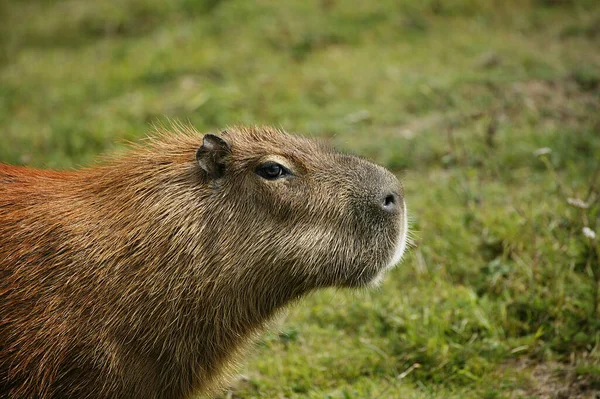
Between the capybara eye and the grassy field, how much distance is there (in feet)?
2.56

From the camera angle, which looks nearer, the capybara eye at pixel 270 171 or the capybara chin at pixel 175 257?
the capybara chin at pixel 175 257

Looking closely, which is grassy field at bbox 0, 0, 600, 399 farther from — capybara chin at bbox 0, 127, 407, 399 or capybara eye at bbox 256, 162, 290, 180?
capybara eye at bbox 256, 162, 290, 180

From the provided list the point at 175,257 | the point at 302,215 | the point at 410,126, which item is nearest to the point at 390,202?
the point at 302,215

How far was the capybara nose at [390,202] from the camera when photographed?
10.9 ft

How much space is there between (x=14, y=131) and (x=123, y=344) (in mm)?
5009

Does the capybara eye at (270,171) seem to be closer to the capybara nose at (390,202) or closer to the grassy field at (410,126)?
the capybara nose at (390,202)

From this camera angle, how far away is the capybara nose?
3324 mm

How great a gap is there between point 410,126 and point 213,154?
3.84m

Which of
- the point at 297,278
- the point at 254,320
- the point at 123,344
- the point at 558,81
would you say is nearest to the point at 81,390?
the point at 123,344

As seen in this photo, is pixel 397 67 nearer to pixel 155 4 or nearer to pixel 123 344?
pixel 155 4

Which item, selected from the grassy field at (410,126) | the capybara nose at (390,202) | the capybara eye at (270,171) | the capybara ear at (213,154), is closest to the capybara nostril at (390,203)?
the capybara nose at (390,202)

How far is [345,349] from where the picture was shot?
4.30 metres

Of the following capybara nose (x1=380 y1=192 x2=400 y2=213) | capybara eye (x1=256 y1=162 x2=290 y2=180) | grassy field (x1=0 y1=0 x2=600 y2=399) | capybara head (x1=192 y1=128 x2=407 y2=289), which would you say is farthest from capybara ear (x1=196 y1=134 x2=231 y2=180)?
grassy field (x1=0 y1=0 x2=600 y2=399)

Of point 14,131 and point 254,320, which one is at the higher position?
point 14,131
